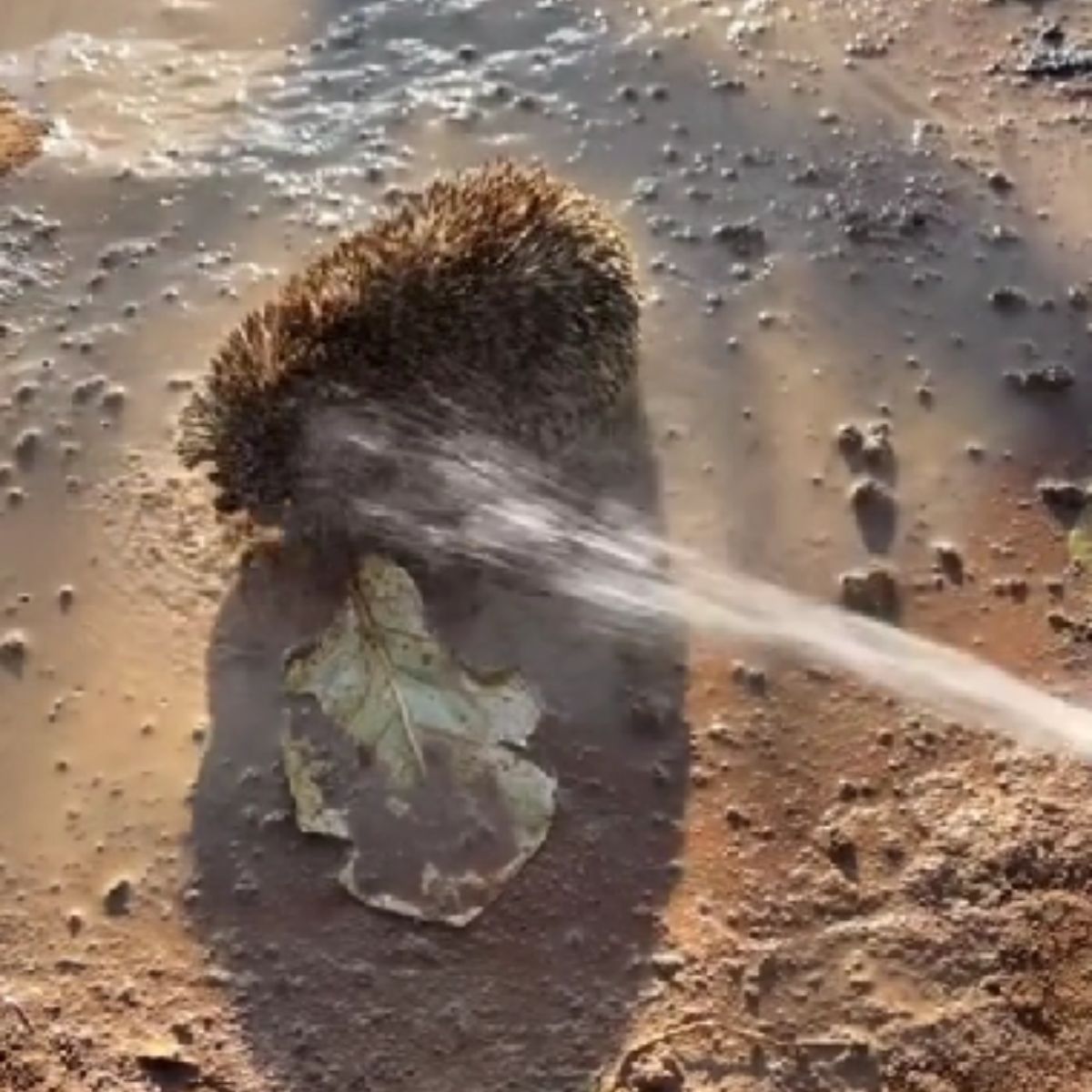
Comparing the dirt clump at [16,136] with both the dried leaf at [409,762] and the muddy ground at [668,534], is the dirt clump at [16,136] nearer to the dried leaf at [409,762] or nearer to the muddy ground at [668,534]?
the muddy ground at [668,534]

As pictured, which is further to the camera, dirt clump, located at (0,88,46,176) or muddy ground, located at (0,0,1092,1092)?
dirt clump, located at (0,88,46,176)

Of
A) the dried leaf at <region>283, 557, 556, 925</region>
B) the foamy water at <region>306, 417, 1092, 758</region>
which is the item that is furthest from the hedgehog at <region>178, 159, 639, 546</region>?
the dried leaf at <region>283, 557, 556, 925</region>

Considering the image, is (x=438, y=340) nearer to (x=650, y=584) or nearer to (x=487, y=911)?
(x=650, y=584)

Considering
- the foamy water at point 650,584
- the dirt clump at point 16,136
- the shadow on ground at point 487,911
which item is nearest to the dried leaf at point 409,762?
the shadow on ground at point 487,911

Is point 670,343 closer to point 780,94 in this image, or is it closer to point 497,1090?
point 780,94

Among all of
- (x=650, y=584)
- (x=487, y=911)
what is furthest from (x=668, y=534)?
(x=487, y=911)

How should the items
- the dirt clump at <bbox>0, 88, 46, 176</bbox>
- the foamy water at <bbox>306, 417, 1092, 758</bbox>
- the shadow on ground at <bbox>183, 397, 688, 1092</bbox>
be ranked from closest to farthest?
the shadow on ground at <bbox>183, 397, 688, 1092</bbox>
the foamy water at <bbox>306, 417, 1092, 758</bbox>
the dirt clump at <bbox>0, 88, 46, 176</bbox>

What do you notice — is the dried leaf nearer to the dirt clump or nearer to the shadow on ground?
the shadow on ground
